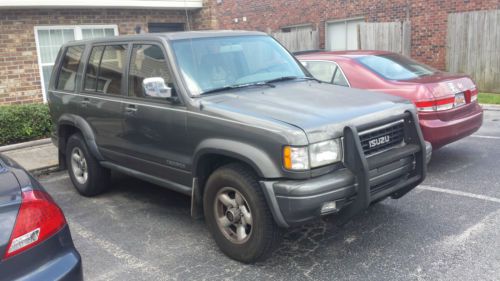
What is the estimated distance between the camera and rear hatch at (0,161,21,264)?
7.72 feet

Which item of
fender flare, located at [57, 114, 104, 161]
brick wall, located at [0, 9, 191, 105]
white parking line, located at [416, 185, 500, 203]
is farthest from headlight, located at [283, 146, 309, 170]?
brick wall, located at [0, 9, 191, 105]

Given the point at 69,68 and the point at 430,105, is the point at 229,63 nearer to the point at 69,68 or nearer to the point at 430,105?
the point at 69,68

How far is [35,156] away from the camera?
25.9 ft

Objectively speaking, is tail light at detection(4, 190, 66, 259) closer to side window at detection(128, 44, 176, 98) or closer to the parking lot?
the parking lot

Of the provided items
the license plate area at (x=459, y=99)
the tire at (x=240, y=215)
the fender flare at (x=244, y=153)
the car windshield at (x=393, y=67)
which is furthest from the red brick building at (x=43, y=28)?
the tire at (x=240, y=215)

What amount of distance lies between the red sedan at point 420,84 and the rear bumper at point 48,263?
14.6 ft

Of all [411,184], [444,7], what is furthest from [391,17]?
[411,184]

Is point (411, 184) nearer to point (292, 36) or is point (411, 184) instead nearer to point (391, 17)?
point (391, 17)

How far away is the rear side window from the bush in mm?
3769

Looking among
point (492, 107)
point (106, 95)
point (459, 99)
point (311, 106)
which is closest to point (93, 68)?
point (106, 95)

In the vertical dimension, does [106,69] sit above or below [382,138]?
above

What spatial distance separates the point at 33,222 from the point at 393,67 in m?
5.49

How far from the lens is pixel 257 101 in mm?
4000

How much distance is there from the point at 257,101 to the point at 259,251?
4.01ft
